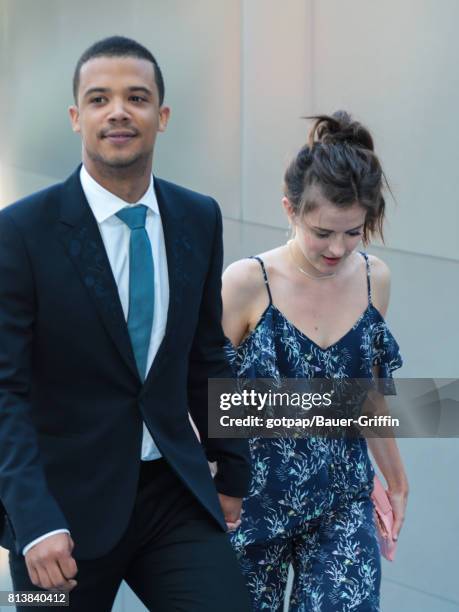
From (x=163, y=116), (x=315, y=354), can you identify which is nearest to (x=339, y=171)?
(x=315, y=354)

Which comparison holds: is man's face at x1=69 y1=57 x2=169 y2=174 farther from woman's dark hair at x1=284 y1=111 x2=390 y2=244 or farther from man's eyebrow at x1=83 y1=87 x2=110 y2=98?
woman's dark hair at x1=284 y1=111 x2=390 y2=244

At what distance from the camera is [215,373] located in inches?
131

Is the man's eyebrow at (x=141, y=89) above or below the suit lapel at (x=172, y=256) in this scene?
above

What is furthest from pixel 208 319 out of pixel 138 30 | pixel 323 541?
pixel 138 30

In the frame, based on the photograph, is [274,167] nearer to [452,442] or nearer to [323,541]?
[452,442]

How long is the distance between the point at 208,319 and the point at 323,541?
77cm

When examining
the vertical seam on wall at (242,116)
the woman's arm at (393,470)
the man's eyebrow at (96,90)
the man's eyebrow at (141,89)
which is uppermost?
the vertical seam on wall at (242,116)

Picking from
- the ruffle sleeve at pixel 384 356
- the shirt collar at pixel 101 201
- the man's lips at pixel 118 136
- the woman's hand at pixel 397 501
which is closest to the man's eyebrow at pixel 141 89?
the man's lips at pixel 118 136

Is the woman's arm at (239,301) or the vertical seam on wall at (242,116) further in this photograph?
the vertical seam on wall at (242,116)

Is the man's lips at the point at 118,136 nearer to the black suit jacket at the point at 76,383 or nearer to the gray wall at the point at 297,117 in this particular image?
the black suit jacket at the point at 76,383

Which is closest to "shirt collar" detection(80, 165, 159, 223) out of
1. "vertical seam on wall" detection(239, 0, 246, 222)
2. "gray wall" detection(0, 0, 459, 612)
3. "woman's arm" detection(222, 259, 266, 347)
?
"woman's arm" detection(222, 259, 266, 347)

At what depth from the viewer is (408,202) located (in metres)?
5.65

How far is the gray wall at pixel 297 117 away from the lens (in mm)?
5539

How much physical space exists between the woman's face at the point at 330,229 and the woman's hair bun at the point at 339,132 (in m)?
0.20
